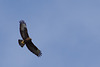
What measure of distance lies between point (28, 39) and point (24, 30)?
1.62 m

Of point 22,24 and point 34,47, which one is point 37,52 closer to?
point 34,47

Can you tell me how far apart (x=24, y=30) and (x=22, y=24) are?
104 centimetres

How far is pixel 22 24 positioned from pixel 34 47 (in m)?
4.61

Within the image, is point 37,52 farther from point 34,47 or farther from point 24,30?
point 24,30

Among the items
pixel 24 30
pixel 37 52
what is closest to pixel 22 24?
pixel 24 30

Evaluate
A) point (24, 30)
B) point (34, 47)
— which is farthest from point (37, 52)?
point (24, 30)

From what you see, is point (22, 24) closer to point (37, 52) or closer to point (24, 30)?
point (24, 30)

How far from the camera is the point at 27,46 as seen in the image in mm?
59125

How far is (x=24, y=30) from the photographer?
190ft

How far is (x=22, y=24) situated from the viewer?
190 ft

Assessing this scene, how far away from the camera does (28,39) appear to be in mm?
57938

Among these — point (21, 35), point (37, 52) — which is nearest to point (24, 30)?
point (21, 35)

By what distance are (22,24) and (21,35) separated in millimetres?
1817

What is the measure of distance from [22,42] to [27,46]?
210 cm
